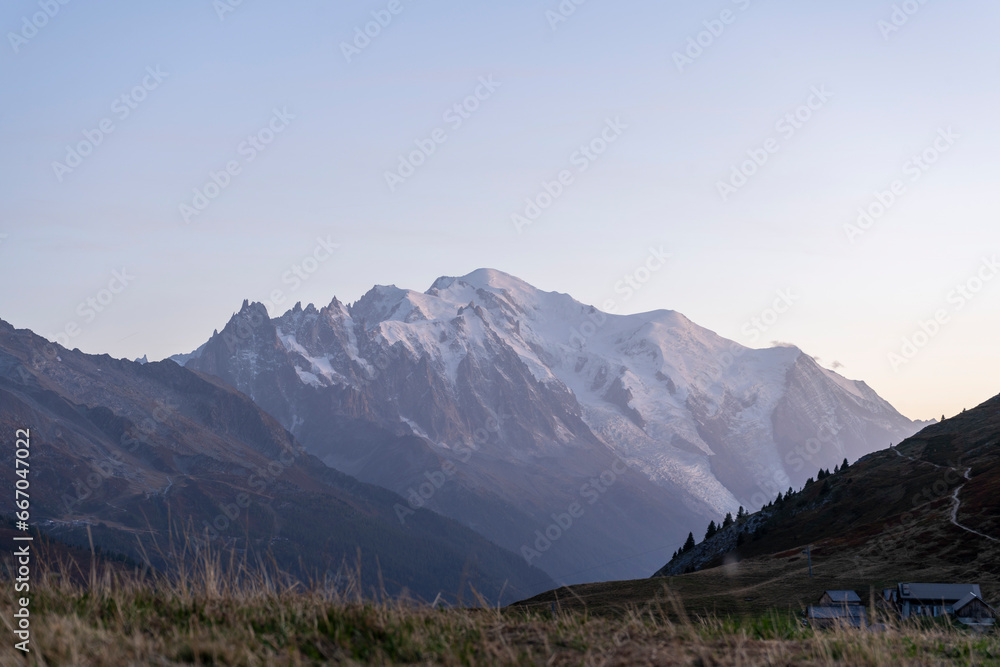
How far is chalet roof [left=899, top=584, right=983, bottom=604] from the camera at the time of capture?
6184cm

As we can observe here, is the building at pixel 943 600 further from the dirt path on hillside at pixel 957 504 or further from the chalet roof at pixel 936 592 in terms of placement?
the dirt path on hillside at pixel 957 504

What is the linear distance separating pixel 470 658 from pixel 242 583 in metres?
5.15

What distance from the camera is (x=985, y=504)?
103 m

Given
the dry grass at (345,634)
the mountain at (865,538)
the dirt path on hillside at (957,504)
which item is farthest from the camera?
the dirt path on hillside at (957,504)

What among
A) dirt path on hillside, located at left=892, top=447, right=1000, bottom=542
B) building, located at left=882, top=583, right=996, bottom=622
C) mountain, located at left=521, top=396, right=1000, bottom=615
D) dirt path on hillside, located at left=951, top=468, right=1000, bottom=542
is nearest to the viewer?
building, located at left=882, top=583, right=996, bottom=622

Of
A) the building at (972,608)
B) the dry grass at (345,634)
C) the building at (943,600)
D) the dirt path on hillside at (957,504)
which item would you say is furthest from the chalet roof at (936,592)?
the dry grass at (345,634)

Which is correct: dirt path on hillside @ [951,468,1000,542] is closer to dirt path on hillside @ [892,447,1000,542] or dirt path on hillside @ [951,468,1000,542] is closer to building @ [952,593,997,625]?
dirt path on hillside @ [892,447,1000,542]

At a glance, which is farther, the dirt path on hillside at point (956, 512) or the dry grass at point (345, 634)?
the dirt path on hillside at point (956, 512)

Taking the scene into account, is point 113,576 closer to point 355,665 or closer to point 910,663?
point 355,665

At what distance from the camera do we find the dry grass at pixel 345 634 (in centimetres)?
827

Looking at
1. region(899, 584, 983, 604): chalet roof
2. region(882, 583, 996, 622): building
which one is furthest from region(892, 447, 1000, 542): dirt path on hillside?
region(882, 583, 996, 622): building

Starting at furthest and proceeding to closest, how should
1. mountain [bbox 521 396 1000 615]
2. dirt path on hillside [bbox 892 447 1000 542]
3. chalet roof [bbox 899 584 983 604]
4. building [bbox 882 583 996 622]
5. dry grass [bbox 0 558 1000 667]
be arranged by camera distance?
dirt path on hillside [bbox 892 447 1000 542] < mountain [bbox 521 396 1000 615] < chalet roof [bbox 899 584 983 604] < building [bbox 882 583 996 622] < dry grass [bbox 0 558 1000 667]

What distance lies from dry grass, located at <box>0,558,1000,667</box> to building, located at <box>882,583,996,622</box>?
55.2 metres

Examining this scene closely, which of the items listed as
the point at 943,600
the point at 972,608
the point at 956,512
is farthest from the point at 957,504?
the point at 943,600
